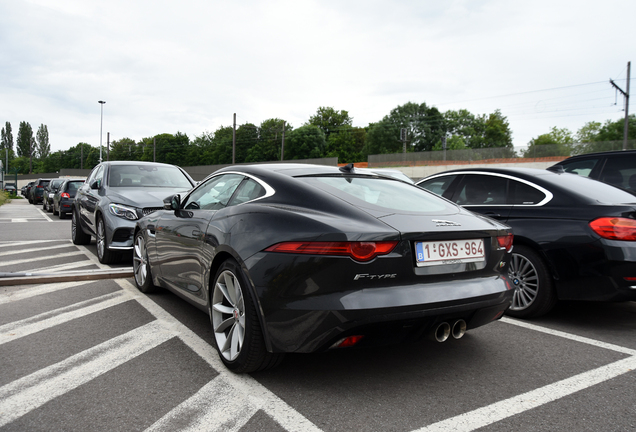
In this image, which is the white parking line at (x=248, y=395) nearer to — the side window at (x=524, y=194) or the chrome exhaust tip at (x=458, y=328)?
the chrome exhaust tip at (x=458, y=328)

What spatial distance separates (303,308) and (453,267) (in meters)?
0.96

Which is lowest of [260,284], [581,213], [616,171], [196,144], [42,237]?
[42,237]

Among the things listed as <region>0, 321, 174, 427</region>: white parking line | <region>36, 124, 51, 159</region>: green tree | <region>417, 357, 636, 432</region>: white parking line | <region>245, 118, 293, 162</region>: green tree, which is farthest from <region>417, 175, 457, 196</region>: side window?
<region>36, 124, 51, 159</region>: green tree

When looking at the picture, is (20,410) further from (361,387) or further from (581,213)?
(581,213)

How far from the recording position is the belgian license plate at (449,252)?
2963mm

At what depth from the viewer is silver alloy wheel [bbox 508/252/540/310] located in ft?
15.6

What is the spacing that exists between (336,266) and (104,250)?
5.89m

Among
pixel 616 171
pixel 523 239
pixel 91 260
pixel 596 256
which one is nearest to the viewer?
pixel 596 256

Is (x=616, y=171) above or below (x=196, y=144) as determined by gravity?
below

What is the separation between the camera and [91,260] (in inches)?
324

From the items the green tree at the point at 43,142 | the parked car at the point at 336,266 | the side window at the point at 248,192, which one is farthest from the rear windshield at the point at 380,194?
the green tree at the point at 43,142

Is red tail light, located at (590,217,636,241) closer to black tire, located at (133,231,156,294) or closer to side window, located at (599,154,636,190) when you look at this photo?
side window, located at (599,154,636,190)

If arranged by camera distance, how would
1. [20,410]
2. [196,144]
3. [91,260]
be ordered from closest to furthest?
1. [20,410]
2. [91,260]
3. [196,144]

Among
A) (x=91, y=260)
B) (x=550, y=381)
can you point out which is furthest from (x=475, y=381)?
(x=91, y=260)
